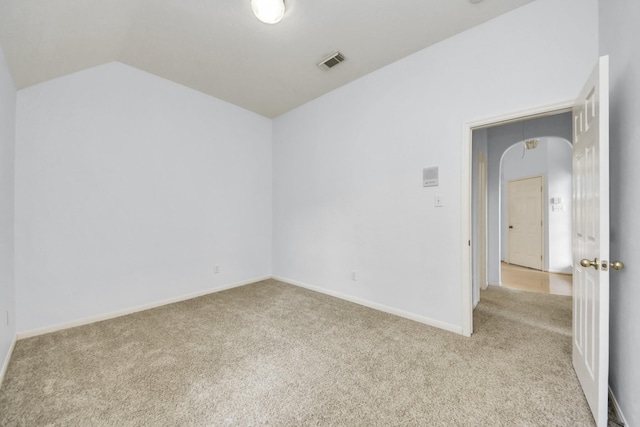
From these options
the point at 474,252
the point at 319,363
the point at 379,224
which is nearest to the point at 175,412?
the point at 319,363

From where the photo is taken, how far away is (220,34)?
244 centimetres

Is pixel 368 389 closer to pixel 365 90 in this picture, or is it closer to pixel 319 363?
pixel 319 363

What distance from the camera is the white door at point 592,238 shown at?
1267mm

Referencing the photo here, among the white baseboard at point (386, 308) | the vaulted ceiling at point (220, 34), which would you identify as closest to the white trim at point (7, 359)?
the vaulted ceiling at point (220, 34)

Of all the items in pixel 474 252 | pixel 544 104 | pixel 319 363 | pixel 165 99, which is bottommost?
pixel 319 363

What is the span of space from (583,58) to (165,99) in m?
4.19

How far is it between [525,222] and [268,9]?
268 inches

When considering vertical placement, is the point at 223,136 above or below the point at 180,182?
above

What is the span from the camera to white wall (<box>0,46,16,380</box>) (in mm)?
1865

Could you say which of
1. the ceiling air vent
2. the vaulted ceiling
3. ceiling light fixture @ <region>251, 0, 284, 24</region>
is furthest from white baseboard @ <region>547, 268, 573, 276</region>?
ceiling light fixture @ <region>251, 0, 284, 24</region>

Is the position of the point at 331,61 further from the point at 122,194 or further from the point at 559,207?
the point at 559,207

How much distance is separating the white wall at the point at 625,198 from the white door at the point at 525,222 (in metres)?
5.03

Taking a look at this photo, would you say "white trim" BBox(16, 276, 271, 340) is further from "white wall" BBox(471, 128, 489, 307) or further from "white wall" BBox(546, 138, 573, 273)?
"white wall" BBox(546, 138, 573, 273)

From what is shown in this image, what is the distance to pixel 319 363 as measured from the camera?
1.93 metres
